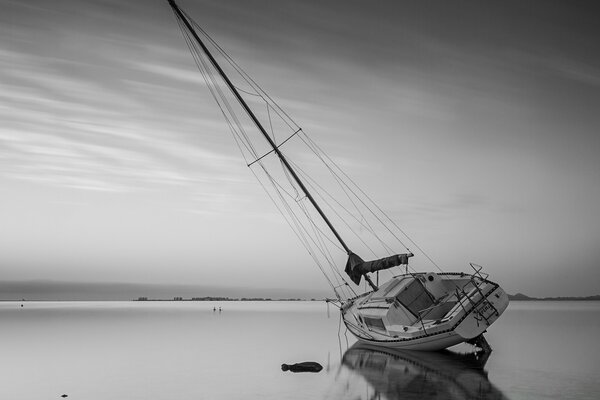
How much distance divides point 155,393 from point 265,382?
14.4 feet

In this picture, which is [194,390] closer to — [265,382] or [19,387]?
[265,382]

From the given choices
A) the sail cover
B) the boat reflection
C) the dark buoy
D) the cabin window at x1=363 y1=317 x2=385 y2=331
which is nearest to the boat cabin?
the cabin window at x1=363 y1=317 x2=385 y2=331

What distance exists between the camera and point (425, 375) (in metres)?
20.7

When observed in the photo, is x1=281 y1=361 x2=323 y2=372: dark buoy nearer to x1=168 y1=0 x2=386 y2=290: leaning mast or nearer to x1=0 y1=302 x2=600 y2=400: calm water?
x1=0 y1=302 x2=600 y2=400: calm water

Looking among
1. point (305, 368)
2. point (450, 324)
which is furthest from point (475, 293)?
point (305, 368)

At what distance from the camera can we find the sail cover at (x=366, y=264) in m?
29.9

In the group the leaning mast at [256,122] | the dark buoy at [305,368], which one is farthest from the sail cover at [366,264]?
the dark buoy at [305,368]

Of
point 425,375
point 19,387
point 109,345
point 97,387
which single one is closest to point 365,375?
point 425,375

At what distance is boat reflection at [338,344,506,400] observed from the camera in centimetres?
1726

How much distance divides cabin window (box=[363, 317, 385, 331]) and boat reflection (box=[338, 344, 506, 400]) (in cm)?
149

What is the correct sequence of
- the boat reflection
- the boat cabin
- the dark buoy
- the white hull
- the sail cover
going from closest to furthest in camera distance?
the boat reflection → the white hull → the dark buoy → the boat cabin → the sail cover

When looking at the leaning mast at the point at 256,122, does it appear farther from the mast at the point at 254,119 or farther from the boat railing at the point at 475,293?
the boat railing at the point at 475,293

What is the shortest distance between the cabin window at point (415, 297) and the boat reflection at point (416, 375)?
246 centimetres

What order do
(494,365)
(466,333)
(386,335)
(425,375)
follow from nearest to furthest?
(425,375)
(466,333)
(494,365)
(386,335)
